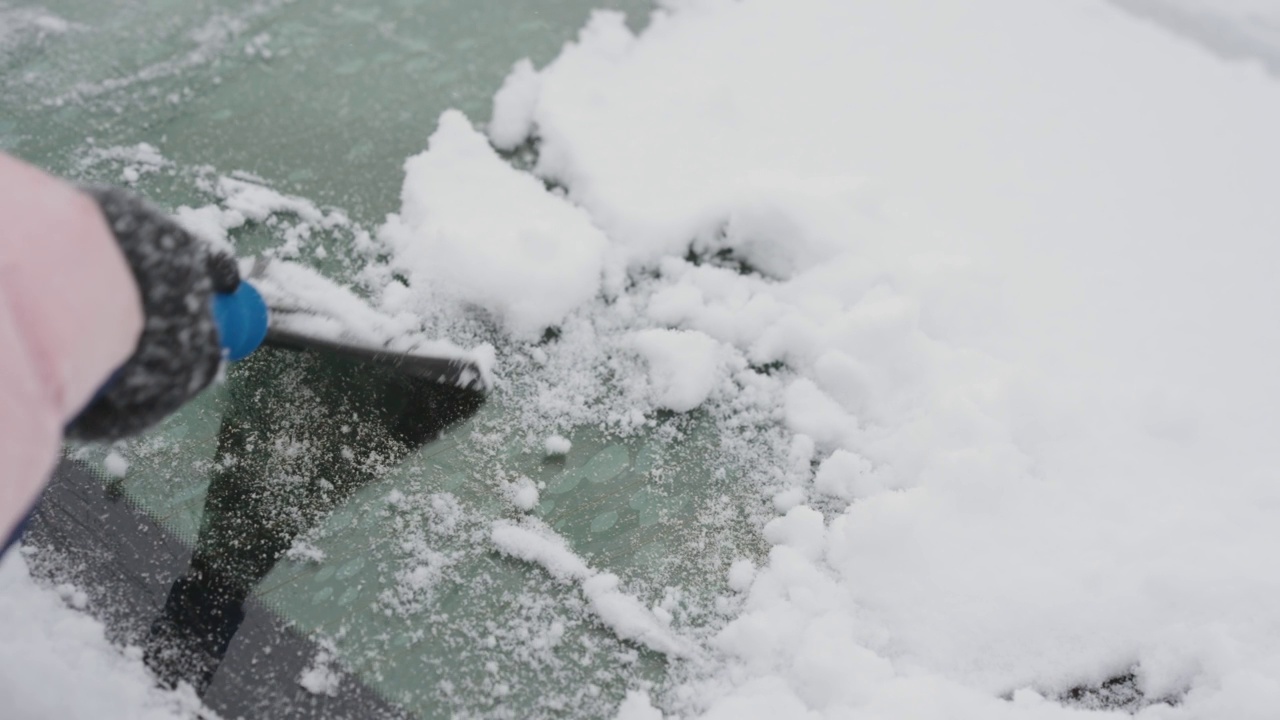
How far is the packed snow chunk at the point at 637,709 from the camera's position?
129 cm

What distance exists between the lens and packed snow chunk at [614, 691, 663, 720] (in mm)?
1286

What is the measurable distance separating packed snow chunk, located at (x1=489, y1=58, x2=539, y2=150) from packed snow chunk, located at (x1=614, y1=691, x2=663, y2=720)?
1.50 meters

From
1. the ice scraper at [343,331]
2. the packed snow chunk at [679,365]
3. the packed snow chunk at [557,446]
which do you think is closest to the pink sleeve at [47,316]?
Result: the ice scraper at [343,331]

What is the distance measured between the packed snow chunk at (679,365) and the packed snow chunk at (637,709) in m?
0.60

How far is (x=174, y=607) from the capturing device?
4.35ft

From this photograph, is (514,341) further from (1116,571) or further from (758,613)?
(1116,571)

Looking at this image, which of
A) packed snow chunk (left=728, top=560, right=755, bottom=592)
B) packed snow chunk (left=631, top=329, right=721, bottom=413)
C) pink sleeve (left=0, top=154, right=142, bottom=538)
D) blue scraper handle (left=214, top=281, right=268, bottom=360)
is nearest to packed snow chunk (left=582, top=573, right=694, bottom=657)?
packed snow chunk (left=728, top=560, right=755, bottom=592)

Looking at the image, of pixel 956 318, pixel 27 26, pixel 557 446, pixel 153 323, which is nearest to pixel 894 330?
pixel 956 318

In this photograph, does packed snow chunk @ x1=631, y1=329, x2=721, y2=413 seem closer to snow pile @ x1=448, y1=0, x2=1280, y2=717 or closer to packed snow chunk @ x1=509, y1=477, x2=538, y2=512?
snow pile @ x1=448, y1=0, x2=1280, y2=717

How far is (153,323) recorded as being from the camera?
0.91 metres

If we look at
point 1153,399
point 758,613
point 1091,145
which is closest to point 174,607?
point 758,613

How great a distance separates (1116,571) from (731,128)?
1538 millimetres

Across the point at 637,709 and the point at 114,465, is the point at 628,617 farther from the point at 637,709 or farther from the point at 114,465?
the point at 114,465

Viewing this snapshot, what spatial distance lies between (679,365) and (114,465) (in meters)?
1.12
